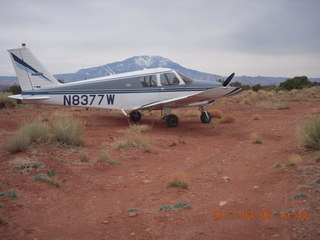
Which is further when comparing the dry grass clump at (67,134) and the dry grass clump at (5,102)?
the dry grass clump at (5,102)

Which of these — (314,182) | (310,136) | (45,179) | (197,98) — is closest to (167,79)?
(197,98)

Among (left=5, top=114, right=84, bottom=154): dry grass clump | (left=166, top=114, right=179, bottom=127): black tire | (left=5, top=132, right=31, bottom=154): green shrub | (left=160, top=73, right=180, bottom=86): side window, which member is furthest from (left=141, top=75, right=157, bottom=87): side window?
(left=5, top=132, right=31, bottom=154): green shrub

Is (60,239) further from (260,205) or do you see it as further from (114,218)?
(260,205)

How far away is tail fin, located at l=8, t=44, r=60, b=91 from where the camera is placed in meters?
12.5

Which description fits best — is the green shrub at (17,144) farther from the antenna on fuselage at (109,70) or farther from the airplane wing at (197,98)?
the antenna on fuselage at (109,70)

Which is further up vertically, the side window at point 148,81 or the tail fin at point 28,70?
the tail fin at point 28,70

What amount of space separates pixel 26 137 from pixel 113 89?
5.62 meters

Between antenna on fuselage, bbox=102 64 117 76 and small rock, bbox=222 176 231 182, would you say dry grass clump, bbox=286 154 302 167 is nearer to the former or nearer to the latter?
small rock, bbox=222 176 231 182

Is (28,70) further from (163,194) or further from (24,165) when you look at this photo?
(163,194)

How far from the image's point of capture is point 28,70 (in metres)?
12.6

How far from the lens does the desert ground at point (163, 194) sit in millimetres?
3959

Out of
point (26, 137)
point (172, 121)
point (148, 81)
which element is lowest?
point (172, 121)

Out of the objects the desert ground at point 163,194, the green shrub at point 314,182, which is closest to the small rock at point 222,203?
the desert ground at point 163,194

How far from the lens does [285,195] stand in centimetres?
493
